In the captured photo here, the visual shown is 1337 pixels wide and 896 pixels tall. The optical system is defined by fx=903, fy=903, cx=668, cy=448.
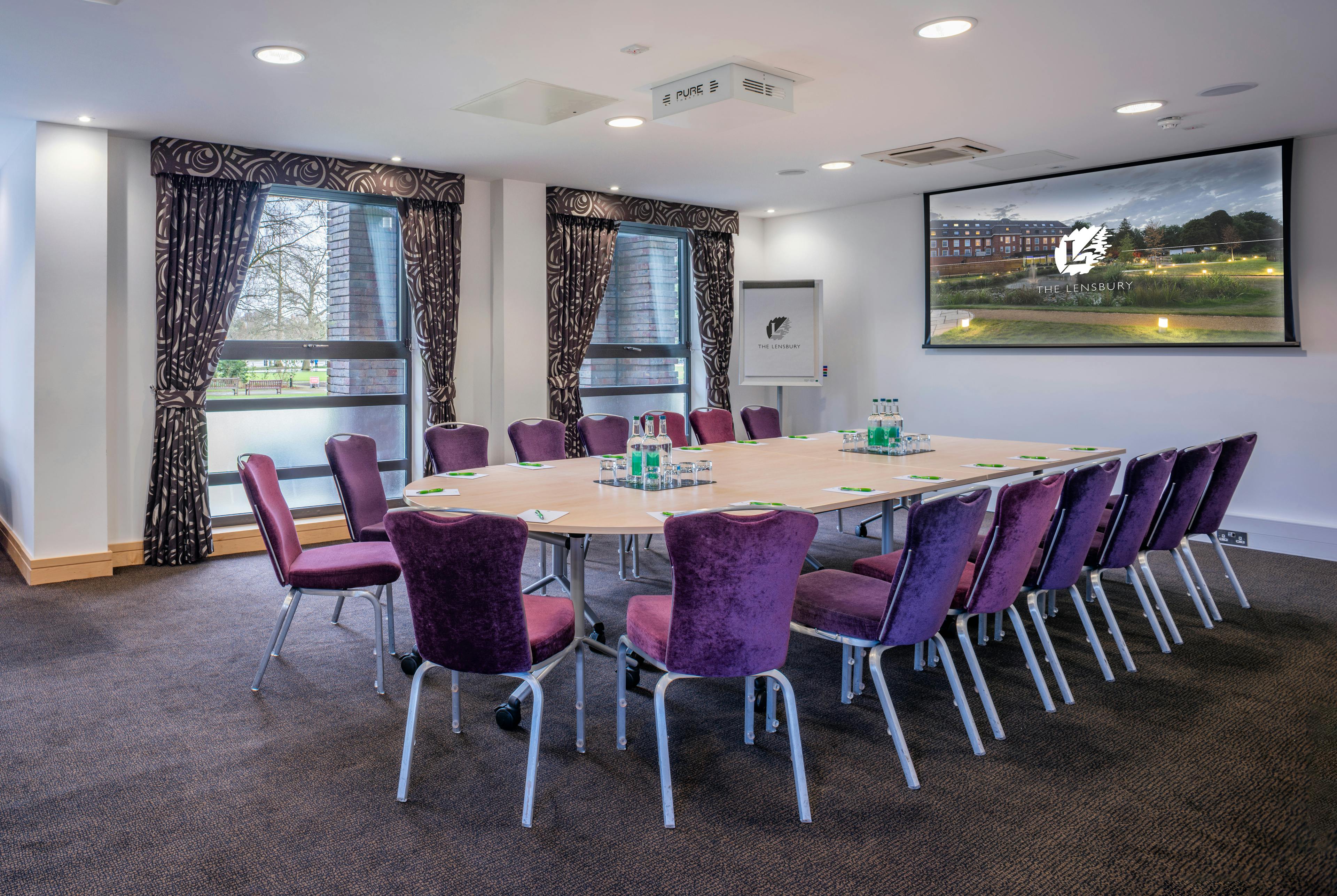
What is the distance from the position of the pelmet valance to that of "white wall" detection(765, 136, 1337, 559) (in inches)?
148

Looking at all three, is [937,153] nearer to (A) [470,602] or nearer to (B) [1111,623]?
(B) [1111,623]

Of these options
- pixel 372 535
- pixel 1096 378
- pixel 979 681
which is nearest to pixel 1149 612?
pixel 979 681

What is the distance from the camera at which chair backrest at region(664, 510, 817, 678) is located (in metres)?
2.46

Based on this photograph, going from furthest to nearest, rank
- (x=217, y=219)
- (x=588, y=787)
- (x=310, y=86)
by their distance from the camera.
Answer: (x=217, y=219) < (x=310, y=86) < (x=588, y=787)

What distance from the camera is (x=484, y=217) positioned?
721 cm

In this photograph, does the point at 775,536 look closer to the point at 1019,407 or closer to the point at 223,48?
the point at 223,48

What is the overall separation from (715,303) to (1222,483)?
16.8 ft

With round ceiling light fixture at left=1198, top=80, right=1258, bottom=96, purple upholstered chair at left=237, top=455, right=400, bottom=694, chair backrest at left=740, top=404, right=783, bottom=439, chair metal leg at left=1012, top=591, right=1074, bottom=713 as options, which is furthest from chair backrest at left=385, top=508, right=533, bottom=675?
round ceiling light fixture at left=1198, top=80, right=1258, bottom=96

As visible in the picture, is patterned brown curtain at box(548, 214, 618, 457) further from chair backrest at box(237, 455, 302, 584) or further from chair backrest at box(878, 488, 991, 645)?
chair backrest at box(878, 488, 991, 645)

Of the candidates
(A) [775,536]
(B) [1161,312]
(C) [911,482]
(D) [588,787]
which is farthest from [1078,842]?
(B) [1161,312]

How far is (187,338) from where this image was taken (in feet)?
19.3

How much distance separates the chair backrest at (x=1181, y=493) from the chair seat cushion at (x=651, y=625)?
2.56 meters

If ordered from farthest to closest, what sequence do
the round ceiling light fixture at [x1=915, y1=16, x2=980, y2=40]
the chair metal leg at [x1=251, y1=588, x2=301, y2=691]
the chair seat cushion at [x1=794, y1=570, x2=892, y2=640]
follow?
the round ceiling light fixture at [x1=915, y1=16, x2=980, y2=40] → the chair metal leg at [x1=251, y1=588, x2=301, y2=691] → the chair seat cushion at [x1=794, y1=570, x2=892, y2=640]

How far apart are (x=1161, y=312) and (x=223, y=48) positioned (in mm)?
6186
